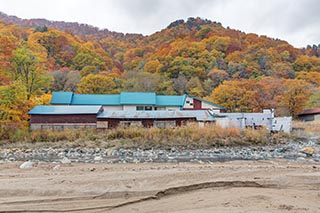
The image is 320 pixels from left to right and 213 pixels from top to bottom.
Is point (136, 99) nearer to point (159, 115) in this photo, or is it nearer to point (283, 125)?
point (159, 115)

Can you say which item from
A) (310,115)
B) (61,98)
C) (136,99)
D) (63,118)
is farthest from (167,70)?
(63,118)

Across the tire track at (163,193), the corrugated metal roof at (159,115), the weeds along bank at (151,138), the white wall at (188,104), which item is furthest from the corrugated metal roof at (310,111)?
the tire track at (163,193)

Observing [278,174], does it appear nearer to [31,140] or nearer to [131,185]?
[131,185]

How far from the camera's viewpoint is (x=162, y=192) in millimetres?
6488

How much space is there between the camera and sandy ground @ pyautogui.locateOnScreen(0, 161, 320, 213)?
5484 millimetres

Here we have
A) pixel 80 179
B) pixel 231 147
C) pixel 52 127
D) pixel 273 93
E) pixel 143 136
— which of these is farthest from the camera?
pixel 273 93

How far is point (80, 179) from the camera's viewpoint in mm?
7766

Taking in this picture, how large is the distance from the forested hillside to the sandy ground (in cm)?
1583

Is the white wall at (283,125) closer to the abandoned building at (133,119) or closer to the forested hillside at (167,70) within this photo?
the abandoned building at (133,119)

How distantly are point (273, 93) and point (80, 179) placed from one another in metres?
36.2

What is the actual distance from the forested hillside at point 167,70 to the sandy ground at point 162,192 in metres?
15.8

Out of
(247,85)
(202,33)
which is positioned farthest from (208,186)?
(202,33)

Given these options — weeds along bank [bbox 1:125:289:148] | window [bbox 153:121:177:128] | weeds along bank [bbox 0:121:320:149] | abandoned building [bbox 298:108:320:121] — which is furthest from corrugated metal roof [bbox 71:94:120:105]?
abandoned building [bbox 298:108:320:121]

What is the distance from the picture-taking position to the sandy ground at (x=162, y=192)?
5.48 m
